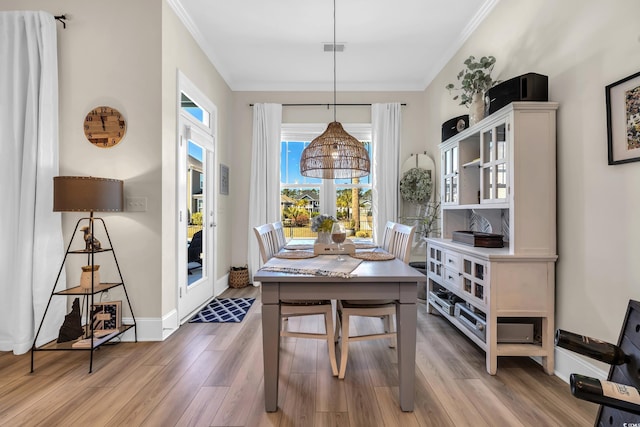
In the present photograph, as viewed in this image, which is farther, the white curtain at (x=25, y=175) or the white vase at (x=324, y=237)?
the white vase at (x=324, y=237)

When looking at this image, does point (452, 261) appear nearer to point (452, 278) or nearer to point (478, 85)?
point (452, 278)

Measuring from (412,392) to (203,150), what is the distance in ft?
10.5

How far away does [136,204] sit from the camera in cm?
255

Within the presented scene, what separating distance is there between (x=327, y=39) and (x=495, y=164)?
2271mm

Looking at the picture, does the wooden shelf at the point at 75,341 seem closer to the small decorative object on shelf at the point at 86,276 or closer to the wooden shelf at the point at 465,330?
the small decorative object on shelf at the point at 86,276

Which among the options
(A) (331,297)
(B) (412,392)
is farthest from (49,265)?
(B) (412,392)

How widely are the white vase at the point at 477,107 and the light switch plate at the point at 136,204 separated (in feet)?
9.26

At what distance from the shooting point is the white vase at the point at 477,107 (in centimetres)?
247

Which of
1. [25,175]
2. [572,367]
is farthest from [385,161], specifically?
[25,175]

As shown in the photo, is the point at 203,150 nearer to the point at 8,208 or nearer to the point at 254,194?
the point at 254,194

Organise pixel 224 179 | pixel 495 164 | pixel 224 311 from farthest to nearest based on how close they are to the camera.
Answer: pixel 224 179 → pixel 224 311 → pixel 495 164

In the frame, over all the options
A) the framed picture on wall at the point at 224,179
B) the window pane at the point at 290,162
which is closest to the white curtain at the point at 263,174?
the window pane at the point at 290,162

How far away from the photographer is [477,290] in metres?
2.22

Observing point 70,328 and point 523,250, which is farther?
point 70,328
